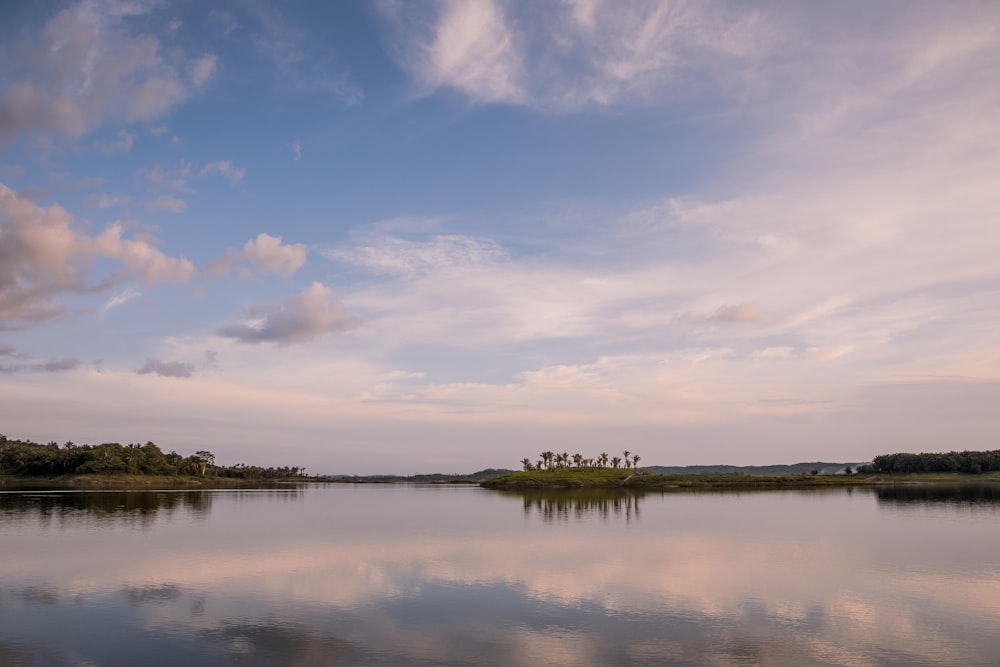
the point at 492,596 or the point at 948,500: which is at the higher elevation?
the point at 492,596

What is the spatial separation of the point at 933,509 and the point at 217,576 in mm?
102257

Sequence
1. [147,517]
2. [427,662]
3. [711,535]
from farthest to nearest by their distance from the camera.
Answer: [147,517], [711,535], [427,662]

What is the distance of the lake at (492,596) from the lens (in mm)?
24266

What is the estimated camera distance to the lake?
2427 centimetres

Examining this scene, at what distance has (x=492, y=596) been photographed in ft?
111

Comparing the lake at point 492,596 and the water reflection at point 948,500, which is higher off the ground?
the lake at point 492,596

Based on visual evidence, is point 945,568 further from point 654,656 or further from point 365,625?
point 365,625

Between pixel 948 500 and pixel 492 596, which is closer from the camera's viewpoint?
pixel 492 596

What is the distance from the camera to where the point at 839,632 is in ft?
89.8

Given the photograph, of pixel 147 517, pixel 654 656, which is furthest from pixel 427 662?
pixel 147 517

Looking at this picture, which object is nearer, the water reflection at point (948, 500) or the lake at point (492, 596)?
the lake at point (492, 596)

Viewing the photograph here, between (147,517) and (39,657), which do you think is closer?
(39,657)

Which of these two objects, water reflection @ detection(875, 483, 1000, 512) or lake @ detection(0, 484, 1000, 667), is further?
water reflection @ detection(875, 483, 1000, 512)

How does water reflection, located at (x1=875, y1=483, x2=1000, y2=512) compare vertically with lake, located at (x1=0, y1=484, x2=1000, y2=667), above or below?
below
